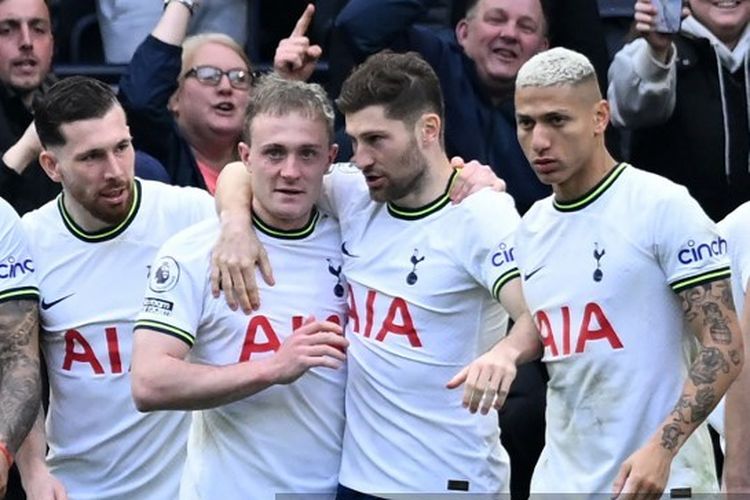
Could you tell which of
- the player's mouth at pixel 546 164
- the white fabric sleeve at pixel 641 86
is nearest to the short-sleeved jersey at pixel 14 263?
the player's mouth at pixel 546 164

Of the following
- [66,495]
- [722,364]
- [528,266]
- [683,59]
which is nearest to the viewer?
[722,364]

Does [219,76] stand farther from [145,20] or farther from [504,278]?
[504,278]

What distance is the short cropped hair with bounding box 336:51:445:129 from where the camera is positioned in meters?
6.82

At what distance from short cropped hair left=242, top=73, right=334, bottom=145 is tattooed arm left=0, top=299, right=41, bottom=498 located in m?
0.97

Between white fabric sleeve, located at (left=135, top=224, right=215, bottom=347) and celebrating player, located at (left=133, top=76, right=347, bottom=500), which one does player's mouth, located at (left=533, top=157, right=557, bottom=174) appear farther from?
white fabric sleeve, located at (left=135, top=224, right=215, bottom=347)

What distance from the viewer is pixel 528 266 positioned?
A: 6629 millimetres

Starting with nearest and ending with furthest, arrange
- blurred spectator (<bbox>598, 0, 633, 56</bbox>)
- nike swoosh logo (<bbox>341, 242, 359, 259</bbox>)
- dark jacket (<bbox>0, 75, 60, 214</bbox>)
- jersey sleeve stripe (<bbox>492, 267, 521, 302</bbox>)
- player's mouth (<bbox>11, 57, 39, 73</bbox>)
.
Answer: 1. jersey sleeve stripe (<bbox>492, 267, 521, 302</bbox>)
2. nike swoosh logo (<bbox>341, 242, 359, 259</bbox>)
3. dark jacket (<bbox>0, 75, 60, 214</bbox>)
4. player's mouth (<bbox>11, 57, 39, 73</bbox>)
5. blurred spectator (<bbox>598, 0, 633, 56</bbox>)

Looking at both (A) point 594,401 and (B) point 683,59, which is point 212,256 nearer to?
(A) point 594,401

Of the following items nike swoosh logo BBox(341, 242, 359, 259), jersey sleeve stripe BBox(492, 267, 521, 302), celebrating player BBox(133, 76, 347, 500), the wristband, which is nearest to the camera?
jersey sleeve stripe BBox(492, 267, 521, 302)

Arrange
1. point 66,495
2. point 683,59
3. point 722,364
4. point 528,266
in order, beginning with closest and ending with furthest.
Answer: point 722,364 → point 528,266 → point 66,495 → point 683,59

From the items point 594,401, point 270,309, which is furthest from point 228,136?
point 594,401

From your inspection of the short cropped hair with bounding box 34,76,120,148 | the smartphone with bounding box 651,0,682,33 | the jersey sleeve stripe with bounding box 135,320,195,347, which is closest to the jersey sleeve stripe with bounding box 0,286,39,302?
the short cropped hair with bounding box 34,76,120,148

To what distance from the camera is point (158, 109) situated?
8.59m

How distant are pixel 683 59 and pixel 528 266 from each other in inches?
84.0
